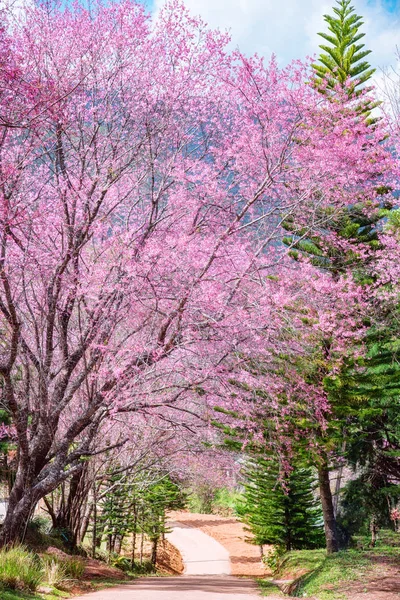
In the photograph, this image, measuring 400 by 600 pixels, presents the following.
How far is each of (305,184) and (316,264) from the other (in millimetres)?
4030

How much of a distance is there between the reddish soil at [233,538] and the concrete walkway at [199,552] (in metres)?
0.33

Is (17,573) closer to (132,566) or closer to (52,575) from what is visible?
(52,575)

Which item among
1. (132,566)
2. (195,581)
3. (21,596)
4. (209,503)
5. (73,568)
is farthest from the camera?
→ (209,503)

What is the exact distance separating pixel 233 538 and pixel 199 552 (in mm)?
3558

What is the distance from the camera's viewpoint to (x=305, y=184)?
8.41 meters

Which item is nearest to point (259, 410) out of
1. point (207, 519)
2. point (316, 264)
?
point (316, 264)

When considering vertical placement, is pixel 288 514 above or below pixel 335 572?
above

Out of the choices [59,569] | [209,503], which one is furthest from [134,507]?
[209,503]

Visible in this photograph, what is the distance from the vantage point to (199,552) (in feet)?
56.6

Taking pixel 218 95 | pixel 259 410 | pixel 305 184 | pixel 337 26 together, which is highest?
pixel 337 26

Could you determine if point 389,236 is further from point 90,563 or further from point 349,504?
point 90,563

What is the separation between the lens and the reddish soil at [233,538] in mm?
15492

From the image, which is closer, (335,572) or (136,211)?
(335,572)

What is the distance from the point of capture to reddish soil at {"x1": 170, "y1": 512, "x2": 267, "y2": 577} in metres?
15.5
